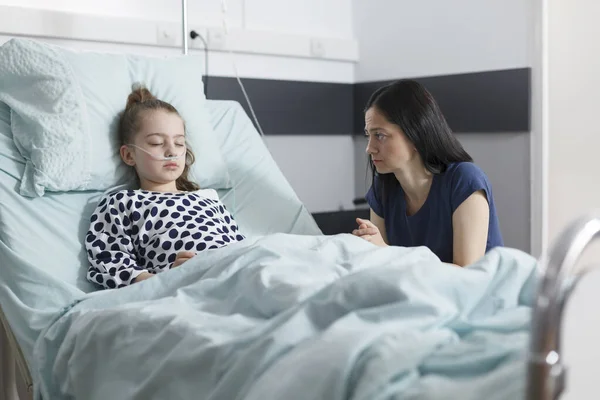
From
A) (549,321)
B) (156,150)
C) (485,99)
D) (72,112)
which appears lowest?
(549,321)

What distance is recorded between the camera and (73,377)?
170cm

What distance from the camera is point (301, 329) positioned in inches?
53.3

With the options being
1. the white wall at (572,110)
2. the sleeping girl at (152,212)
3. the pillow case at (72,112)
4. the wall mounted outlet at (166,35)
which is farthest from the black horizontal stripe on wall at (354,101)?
the sleeping girl at (152,212)

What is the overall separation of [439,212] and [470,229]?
14 centimetres

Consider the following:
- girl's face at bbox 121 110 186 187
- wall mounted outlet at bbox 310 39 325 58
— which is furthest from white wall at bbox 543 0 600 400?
girl's face at bbox 121 110 186 187

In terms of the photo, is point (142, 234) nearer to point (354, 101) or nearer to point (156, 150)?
point (156, 150)

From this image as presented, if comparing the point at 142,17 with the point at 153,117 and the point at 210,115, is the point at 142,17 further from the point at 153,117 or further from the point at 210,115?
the point at 153,117

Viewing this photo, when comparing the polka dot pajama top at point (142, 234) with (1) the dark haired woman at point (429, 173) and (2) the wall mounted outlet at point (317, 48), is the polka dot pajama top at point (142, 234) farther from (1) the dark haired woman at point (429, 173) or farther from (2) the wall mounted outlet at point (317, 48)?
(2) the wall mounted outlet at point (317, 48)

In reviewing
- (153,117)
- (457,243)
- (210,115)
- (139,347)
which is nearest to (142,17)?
(210,115)

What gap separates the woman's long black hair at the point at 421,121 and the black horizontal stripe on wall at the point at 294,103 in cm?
121

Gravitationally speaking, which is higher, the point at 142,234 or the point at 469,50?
the point at 469,50

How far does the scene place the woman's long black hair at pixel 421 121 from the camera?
224 cm

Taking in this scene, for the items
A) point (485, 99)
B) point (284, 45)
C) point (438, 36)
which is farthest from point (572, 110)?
point (284, 45)

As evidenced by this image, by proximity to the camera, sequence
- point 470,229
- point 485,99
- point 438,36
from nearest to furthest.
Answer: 1. point 470,229
2. point 485,99
3. point 438,36
